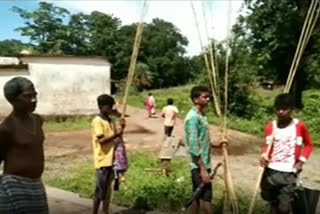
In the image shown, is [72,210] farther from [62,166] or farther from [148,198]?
[62,166]

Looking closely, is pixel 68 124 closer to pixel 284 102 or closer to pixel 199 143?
pixel 199 143

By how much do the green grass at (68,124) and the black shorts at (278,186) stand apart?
43.2 ft

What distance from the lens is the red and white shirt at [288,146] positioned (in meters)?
4.68

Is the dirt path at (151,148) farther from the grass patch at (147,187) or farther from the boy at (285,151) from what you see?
the boy at (285,151)

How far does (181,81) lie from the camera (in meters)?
48.6

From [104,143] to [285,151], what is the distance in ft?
5.78

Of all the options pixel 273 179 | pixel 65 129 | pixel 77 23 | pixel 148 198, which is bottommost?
pixel 65 129

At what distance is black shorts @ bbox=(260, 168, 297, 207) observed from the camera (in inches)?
185

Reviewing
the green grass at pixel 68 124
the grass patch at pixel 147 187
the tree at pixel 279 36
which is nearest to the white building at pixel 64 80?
the green grass at pixel 68 124

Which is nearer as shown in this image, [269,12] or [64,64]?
[64,64]

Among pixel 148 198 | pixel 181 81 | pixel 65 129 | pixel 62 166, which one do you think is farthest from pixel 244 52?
pixel 181 81

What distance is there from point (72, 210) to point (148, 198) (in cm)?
91

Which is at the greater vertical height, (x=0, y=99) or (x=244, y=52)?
(x=244, y=52)

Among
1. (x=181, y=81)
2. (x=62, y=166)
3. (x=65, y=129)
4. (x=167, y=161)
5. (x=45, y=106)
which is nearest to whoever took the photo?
(x=167, y=161)
